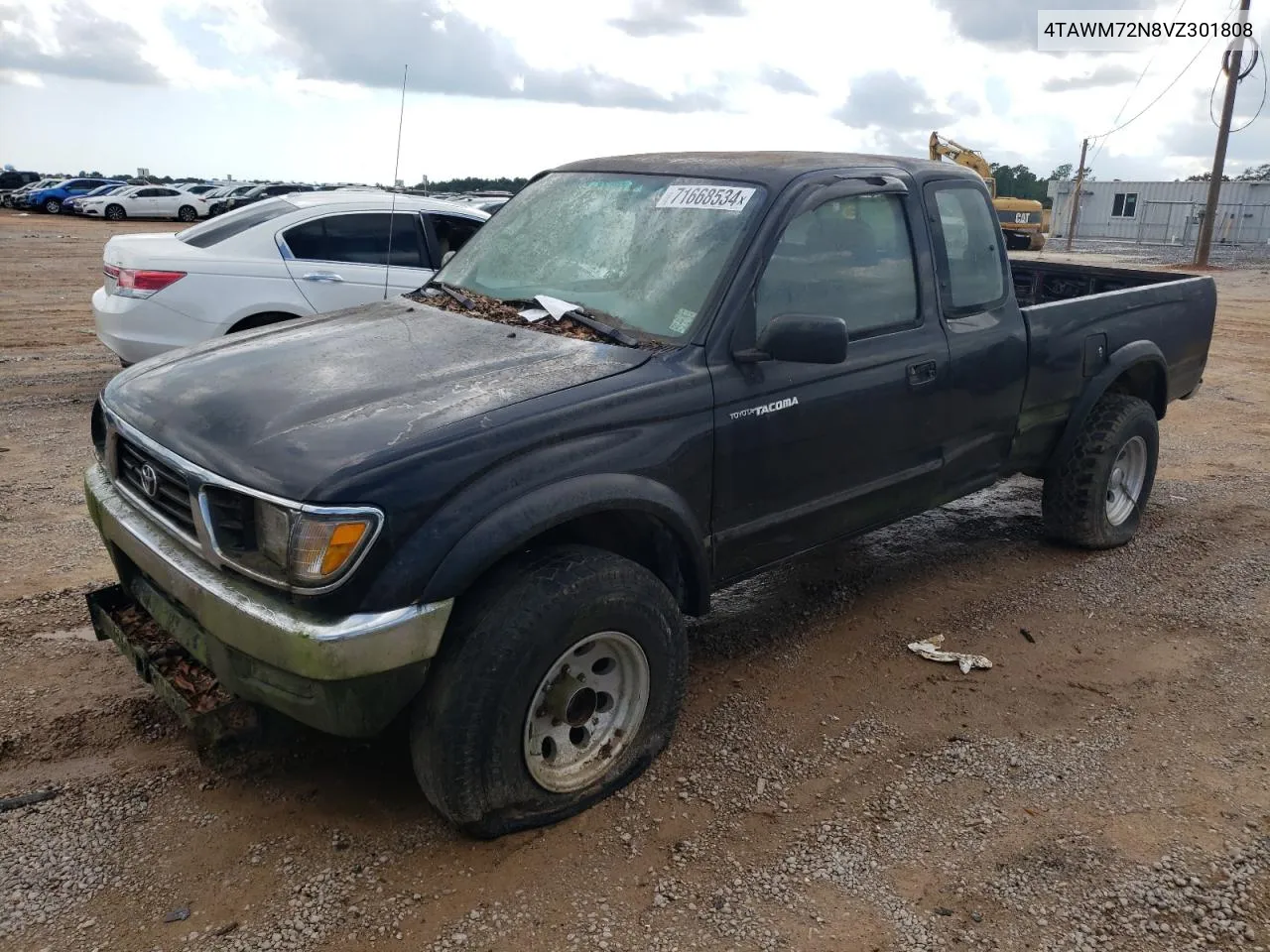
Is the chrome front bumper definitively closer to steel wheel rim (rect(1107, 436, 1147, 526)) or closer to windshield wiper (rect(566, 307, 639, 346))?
windshield wiper (rect(566, 307, 639, 346))

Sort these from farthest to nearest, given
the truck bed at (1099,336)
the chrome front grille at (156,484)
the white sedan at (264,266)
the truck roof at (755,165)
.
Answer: the white sedan at (264,266) < the truck bed at (1099,336) < the truck roof at (755,165) < the chrome front grille at (156,484)

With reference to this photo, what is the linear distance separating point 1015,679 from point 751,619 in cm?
113

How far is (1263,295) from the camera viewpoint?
19344 millimetres

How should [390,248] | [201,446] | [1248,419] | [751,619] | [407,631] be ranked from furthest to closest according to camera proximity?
[1248,419], [390,248], [751,619], [201,446], [407,631]

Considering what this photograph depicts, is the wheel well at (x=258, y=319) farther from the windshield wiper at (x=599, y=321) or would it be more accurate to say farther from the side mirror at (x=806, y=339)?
the side mirror at (x=806, y=339)

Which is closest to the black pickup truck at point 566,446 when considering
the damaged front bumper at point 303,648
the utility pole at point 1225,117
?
the damaged front bumper at point 303,648

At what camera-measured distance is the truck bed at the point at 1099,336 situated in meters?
4.66

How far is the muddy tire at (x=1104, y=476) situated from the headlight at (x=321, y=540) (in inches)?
151

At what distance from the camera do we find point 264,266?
715 cm

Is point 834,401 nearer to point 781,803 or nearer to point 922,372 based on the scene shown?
point 922,372

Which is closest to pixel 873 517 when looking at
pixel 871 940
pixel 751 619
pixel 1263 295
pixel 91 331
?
pixel 751 619

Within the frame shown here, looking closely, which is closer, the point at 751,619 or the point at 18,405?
the point at 751,619

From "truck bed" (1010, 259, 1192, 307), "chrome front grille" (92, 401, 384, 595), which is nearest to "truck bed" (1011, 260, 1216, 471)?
"truck bed" (1010, 259, 1192, 307)

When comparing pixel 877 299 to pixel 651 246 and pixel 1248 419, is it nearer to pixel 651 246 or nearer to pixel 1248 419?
pixel 651 246
